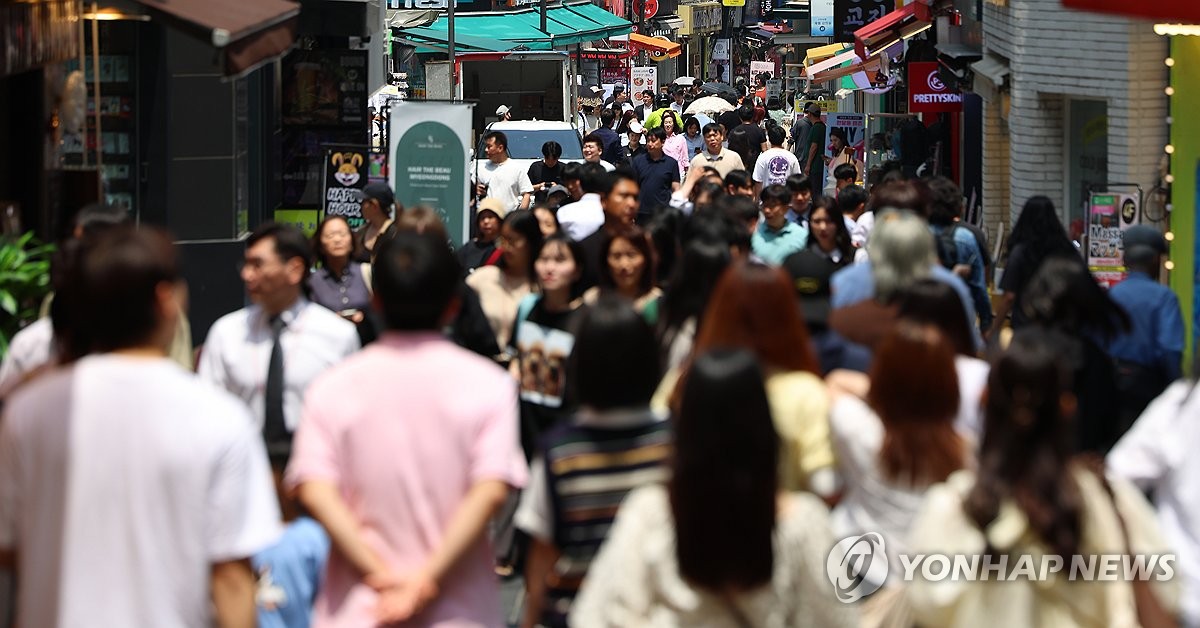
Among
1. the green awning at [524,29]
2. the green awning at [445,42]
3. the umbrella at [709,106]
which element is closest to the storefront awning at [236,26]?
the umbrella at [709,106]

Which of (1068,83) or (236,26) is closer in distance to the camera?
(236,26)

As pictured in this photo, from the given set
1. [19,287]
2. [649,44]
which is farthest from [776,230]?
[649,44]

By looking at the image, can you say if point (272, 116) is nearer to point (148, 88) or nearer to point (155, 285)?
point (148, 88)

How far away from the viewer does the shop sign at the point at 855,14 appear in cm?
3155

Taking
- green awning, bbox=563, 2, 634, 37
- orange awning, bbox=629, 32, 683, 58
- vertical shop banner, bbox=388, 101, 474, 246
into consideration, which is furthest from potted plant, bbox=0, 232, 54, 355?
orange awning, bbox=629, 32, 683, 58

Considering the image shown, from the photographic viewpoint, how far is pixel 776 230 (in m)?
12.0

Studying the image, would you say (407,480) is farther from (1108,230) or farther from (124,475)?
(1108,230)

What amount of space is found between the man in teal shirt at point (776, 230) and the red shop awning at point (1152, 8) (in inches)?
119

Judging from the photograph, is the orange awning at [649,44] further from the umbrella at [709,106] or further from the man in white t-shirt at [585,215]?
the man in white t-shirt at [585,215]

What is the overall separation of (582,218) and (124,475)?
8373 millimetres

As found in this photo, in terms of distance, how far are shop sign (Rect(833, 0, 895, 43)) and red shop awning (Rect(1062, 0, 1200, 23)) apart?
22.7 m

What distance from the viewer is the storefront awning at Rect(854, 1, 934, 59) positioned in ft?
80.3

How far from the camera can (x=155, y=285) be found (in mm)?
4188

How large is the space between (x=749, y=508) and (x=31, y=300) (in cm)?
551
